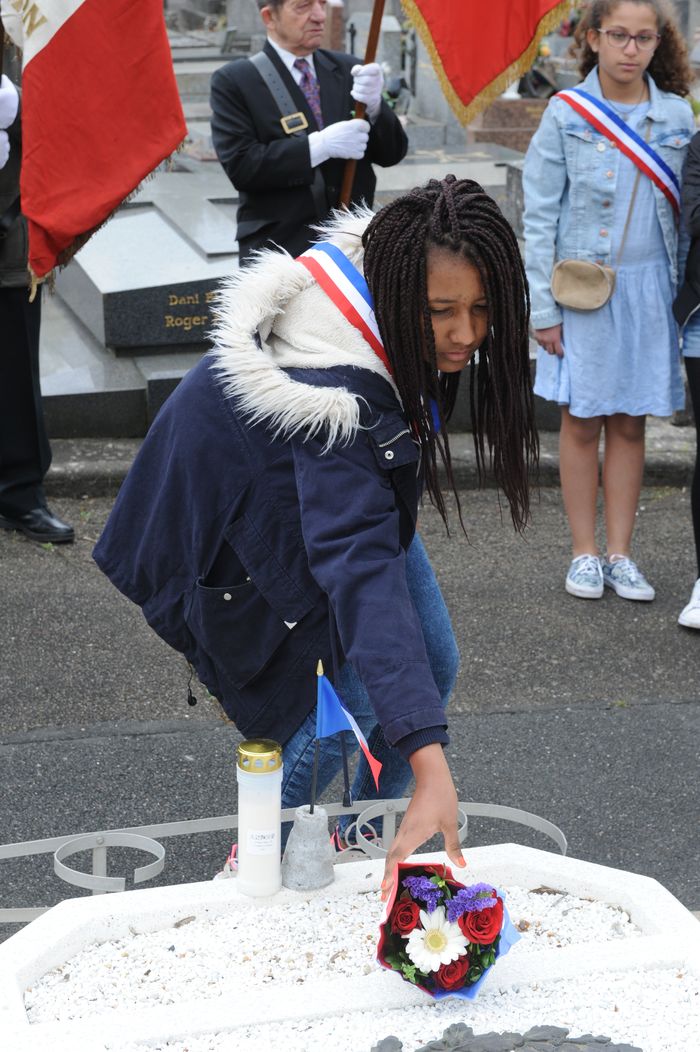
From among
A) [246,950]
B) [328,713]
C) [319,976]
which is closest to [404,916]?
[319,976]

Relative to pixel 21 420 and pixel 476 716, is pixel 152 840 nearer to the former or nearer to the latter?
pixel 476 716

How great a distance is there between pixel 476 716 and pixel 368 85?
2.39 meters

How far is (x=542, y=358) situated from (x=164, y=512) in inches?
102

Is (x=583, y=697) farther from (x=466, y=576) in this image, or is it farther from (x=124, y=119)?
(x=124, y=119)

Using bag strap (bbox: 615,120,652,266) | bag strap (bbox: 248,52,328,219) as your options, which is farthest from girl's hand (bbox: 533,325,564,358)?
bag strap (bbox: 248,52,328,219)

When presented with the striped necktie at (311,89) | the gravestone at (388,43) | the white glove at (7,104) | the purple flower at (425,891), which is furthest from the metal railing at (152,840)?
the gravestone at (388,43)

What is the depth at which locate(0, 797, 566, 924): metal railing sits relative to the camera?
7.52ft

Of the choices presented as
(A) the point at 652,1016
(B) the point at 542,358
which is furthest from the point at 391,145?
(A) the point at 652,1016

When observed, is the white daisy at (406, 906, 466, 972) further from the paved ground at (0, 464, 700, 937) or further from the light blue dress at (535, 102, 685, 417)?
the light blue dress at (535, 102, 685, 417)

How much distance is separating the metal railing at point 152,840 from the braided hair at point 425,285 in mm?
623

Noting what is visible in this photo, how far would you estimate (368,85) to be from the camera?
4.98 metres

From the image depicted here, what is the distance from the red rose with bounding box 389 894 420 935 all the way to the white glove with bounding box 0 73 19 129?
3470 mm

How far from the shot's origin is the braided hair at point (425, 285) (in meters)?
2.12

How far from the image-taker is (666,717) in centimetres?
397
